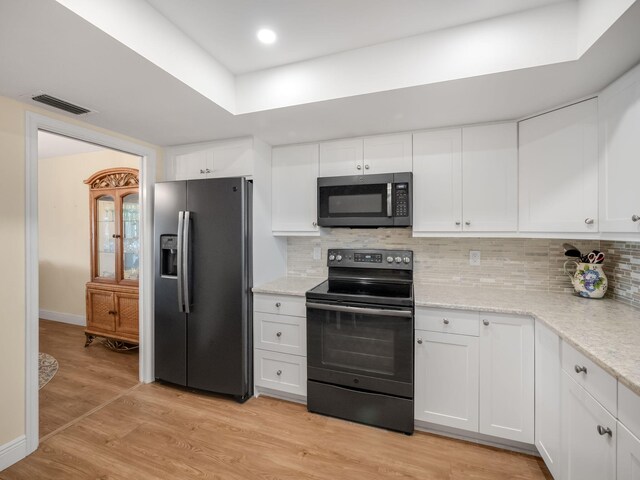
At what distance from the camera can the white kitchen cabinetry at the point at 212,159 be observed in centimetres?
251

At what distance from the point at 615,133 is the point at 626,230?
1.67 feet

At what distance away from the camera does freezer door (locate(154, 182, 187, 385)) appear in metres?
2.51

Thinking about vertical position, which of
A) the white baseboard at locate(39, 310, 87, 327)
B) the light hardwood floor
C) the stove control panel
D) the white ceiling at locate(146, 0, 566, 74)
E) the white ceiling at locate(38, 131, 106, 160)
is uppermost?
the white ceiling at locate(38, 131, 106, 160)

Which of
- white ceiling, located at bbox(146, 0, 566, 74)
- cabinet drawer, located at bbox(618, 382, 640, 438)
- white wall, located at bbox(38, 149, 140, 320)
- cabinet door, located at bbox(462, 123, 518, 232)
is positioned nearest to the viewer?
cabinet drawer, located at bbox(618, 382, 640, 438)

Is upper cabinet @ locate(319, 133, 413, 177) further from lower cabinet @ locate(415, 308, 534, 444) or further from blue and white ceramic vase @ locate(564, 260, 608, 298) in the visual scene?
blue and white ceramic vase @ locate(564, 260, 608, 298)

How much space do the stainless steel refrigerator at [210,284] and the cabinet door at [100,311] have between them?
134 cm

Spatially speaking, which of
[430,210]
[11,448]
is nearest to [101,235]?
[11,448]

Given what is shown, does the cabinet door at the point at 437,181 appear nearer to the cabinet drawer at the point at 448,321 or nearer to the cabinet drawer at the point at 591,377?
the cabinet drawer at the point at 448,321

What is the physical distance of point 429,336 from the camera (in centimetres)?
197

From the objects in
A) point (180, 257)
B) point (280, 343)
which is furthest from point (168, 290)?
point (280, 343)

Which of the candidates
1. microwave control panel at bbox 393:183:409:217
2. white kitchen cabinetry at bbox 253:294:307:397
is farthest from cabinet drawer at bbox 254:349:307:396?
microwave control panel at bbox 393:183:409:217

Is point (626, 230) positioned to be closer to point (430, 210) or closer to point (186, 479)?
point (430, 210)

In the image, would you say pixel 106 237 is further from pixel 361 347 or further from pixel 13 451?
pixel 361 347

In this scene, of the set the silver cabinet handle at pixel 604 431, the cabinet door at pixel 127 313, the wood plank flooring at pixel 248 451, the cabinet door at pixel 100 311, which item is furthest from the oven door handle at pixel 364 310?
the cabinet door at pixel 100 311
